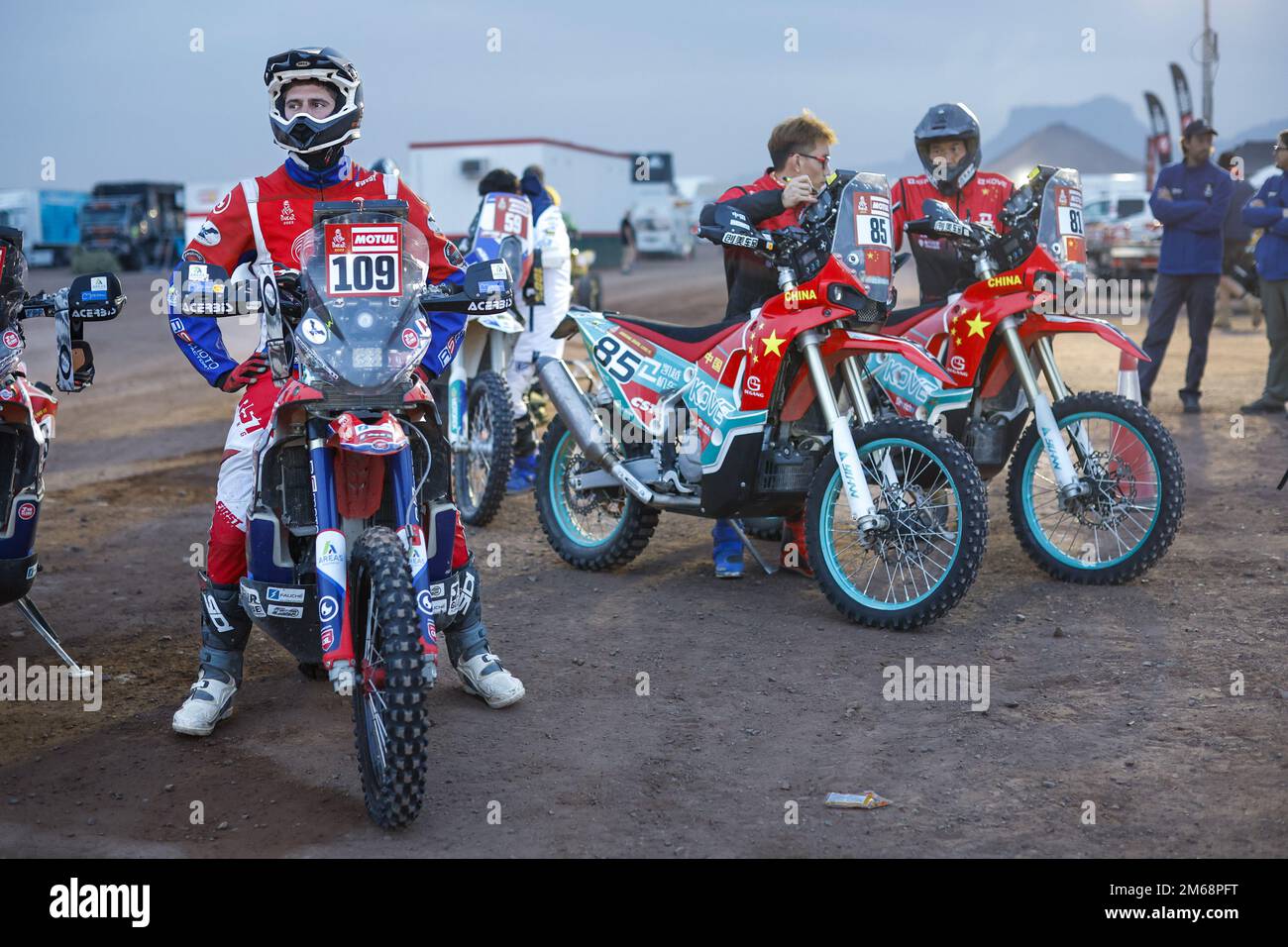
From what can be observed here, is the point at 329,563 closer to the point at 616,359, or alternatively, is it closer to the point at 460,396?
the point at 616,359

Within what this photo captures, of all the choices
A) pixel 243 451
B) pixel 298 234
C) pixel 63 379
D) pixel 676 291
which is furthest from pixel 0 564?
pixel 676 291

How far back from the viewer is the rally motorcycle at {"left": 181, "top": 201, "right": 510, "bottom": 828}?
A: 13.0ft

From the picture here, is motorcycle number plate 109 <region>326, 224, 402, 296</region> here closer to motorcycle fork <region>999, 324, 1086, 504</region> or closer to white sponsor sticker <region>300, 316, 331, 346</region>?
white sponsor sticker <region>300, 316, 331, 346</region>

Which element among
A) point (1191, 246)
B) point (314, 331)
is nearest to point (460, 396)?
point (314, 331)

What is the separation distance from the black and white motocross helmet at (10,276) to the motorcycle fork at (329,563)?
1691 mm

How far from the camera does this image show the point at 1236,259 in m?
17.8

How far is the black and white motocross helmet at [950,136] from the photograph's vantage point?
7316 mm

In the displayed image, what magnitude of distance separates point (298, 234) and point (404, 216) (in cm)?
45

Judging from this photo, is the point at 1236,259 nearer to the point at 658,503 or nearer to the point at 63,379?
the point at 658,503

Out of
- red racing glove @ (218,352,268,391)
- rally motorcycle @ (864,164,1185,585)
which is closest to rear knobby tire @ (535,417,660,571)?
rally motorcycle @ (864,164,1185,585)

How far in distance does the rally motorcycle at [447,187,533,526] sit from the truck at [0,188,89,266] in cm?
3804

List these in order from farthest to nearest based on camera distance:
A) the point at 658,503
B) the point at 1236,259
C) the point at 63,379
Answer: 1. the point at 1236,259
2. the point at 658,503
3. the point at 63,379

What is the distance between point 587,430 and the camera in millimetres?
6922

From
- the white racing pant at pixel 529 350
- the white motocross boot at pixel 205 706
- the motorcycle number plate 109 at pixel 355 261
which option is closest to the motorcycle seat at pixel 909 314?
the white racing pant at pixel 529 350
